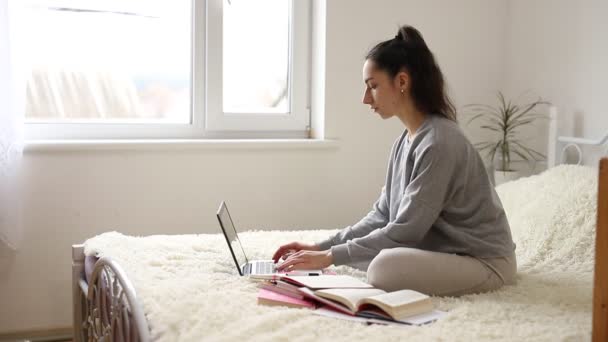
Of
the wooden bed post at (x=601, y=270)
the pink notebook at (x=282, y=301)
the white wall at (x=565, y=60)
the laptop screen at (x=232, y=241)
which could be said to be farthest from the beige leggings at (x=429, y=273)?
the white wall at (x=565, y=60)

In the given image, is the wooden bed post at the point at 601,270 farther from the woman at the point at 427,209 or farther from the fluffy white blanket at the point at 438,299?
the woman at the point at 427,209

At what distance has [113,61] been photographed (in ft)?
9.98

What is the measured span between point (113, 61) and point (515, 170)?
1780mm

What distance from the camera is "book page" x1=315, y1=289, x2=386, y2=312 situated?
1630 mm

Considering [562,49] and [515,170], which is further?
[515,170]

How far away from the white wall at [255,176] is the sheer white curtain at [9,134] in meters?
0.12

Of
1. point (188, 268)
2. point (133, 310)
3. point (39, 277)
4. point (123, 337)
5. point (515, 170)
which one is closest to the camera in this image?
point (133, 310)

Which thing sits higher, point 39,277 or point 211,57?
point 211,57

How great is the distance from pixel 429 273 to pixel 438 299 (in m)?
0.07

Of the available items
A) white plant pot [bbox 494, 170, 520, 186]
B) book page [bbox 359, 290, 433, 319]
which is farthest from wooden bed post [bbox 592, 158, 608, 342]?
white plant pot [bbox 494, 170, 520, 186]

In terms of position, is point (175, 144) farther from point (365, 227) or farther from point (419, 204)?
point (419, 204)

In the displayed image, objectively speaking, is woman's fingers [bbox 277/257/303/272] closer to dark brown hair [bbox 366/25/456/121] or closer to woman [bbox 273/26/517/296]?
woman [bbox 273/26/517/296]

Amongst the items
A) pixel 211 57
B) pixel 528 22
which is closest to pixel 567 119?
pixel 528 22

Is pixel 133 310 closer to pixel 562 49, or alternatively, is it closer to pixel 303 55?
pixel 303 55
